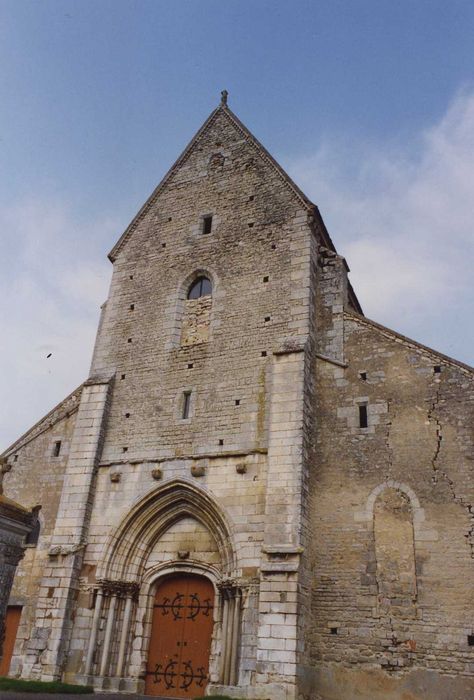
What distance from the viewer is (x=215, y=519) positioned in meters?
12.0

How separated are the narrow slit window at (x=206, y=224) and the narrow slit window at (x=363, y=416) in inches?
238

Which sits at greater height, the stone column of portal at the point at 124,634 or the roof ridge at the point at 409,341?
the roof ridge at the point at 409,341

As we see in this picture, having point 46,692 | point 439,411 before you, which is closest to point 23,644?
point 46,692

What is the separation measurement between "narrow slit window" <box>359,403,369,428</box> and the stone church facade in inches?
1.3

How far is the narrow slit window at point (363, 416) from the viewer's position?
39.9 ft

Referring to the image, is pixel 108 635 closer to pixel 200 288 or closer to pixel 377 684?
pixel 377 684

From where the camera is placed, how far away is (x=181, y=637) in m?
11.8

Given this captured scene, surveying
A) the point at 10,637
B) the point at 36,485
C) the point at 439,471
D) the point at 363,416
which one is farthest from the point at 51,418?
the point at 439,471

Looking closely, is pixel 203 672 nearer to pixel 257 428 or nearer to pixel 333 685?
pixel 333 685

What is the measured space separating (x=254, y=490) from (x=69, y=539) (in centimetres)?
392

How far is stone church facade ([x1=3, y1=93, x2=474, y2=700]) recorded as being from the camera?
1047 cm

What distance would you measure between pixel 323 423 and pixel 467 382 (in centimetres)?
279

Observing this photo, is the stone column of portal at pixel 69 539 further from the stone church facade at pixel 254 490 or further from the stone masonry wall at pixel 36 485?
the stone masonry wall at pixel 36 485

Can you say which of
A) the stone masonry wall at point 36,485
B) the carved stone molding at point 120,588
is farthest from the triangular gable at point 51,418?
the carved stone molding at point 120,588
